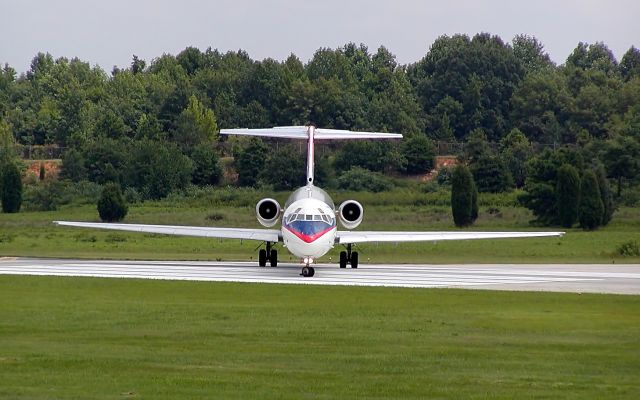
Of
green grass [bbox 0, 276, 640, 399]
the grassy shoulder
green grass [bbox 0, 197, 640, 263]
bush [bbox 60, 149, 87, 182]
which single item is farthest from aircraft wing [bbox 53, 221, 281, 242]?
bush [bbox 60, 149, 87, 182]

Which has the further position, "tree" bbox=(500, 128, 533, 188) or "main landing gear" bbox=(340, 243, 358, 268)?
"tree" bbox=(500, 128, 533, 188)

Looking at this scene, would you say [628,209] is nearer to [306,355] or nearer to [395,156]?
[395,156]

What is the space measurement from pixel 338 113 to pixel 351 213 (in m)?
64.0

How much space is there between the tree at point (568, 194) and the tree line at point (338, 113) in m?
3.41

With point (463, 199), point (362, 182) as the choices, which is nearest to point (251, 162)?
point (362, 182)

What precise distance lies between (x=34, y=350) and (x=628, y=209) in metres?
53.7

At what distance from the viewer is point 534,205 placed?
220 feet

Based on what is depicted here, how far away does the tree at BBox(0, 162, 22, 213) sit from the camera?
239 ft

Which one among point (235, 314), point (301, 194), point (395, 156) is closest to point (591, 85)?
point (395, 156)

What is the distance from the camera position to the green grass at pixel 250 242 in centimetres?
5225

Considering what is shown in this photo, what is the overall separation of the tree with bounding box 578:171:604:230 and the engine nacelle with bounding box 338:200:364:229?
20.9m

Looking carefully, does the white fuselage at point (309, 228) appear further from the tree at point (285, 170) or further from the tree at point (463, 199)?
the tree at point (285, 170)

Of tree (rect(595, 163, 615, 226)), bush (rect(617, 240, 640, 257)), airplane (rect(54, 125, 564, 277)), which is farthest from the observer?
tree (rect(595, 163, 615, 226))

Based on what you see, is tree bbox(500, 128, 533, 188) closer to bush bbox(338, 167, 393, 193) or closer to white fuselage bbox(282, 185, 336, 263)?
bush bbox(338, 167, 393, 193)
